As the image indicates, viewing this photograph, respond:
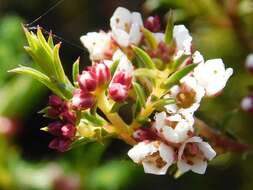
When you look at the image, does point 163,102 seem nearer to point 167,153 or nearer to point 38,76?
point 167,153

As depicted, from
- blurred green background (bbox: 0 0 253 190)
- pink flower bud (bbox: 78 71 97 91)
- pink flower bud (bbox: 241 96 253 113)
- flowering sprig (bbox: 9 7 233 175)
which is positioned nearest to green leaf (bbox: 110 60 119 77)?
flowering sprig (bbox: 9 7 233 175)

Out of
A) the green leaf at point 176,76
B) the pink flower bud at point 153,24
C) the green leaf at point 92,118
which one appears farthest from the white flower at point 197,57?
the green leaf at point 92,118

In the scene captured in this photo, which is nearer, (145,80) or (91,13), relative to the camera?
(145,80)

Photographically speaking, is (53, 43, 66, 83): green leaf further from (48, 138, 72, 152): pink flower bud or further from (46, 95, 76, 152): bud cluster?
(48, 138, 72, 152): pink flower bud

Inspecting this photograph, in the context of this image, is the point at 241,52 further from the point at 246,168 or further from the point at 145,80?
the point at 145,80

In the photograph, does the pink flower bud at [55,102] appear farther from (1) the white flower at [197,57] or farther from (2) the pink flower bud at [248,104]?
(2) the pink flower bud at [248,104]

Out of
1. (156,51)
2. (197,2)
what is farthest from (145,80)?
(197,2)
